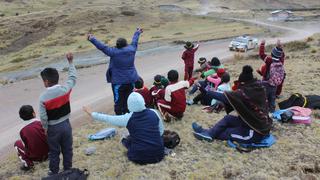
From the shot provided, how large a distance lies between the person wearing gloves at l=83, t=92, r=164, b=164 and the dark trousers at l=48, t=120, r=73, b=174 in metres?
0.52

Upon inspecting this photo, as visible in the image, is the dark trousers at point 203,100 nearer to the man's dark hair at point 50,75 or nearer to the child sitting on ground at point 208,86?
the child sitting on ground at point 208,86

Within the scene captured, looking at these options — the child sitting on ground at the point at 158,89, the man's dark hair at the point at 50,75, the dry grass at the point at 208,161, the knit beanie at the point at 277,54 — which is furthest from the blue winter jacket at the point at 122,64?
the knit beanie at the point at 277,54

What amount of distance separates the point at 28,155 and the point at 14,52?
37.4m

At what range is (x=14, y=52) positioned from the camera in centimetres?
4353

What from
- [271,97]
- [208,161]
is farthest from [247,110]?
[271,97]

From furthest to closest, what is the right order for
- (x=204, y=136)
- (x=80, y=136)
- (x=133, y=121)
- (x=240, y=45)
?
(x=240, y=45) < (x=80, y=136) < (x=204, y=136) < (x=133, y=121)

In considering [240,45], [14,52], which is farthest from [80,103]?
[14,52]

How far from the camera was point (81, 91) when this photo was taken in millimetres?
17922

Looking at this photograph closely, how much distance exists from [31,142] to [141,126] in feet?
7.14

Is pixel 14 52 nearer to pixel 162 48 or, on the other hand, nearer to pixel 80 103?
pixel 162 48

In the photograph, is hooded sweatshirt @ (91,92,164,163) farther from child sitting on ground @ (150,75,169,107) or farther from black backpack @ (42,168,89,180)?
child sitting on ground @ (150,75,169,107)

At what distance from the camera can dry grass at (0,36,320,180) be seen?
7660 mm

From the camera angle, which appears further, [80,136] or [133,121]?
[80,136]

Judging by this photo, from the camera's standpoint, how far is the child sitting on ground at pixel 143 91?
413 inches
